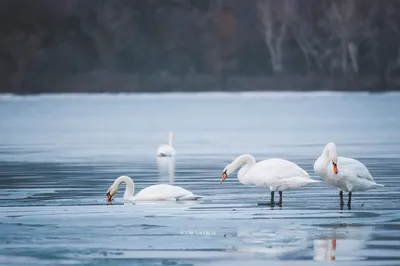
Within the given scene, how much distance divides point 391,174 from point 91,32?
270 feet

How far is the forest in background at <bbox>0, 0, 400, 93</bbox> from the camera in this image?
94188 millimetres

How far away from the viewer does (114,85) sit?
319 ft

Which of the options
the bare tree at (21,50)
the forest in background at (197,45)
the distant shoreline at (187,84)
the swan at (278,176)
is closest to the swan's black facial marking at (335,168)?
the swan at (278,176)

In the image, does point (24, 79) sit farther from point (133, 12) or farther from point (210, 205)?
point (210, 205)

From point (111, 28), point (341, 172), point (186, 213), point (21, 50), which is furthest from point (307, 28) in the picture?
point (186, 213)

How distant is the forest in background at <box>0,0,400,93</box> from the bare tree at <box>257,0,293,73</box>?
7 cm

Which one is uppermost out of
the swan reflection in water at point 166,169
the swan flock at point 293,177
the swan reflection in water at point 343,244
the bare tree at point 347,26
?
the bare tree at point 347,26

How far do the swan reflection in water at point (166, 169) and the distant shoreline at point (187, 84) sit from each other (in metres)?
66.0

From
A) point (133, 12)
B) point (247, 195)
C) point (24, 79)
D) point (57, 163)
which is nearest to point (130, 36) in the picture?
point (133, 12)

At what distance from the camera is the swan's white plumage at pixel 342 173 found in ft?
52.3

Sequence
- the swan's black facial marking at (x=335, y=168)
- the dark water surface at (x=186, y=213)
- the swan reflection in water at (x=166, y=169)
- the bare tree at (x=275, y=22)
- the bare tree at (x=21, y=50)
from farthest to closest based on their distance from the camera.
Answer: the bare tree at (x=275, y=22) → the bare tree at (x=21, y=50) → the swan reflection in water at (x=166, y=169) → the swan's black facial marking at (x=335, y=168) → the dark water surface at (x=186, y=213)

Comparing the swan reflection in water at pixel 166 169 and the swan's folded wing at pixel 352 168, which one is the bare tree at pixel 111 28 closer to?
the swan reflection in water at pixel 166 169

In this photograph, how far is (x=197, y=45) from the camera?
9831 cm

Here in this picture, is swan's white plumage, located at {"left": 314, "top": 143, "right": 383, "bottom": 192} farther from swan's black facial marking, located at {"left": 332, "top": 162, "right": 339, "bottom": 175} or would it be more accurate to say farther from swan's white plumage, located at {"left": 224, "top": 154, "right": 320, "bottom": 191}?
swan's white plumage, located at {"left": 224, "top": 154, "right": 320, "bottom": 191}
